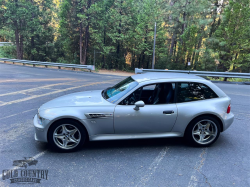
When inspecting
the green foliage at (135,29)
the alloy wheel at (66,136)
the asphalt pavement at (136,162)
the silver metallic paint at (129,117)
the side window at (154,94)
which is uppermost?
the green foliage at (135,29)

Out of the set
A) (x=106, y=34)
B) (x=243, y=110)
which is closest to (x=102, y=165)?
(x=243, y=110)

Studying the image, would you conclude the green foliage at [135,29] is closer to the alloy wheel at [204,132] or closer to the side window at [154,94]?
the alloy wheel at [204,132]

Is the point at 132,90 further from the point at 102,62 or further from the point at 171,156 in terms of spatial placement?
the point at 102,62

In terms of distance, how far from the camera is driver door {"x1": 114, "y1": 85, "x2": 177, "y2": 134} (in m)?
3.35

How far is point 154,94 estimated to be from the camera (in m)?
3.76

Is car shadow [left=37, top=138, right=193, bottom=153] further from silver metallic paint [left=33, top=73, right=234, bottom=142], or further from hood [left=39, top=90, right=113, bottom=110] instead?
hood [left=39, top=90, right=113, bottom=110]

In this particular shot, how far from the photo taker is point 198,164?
3.09m

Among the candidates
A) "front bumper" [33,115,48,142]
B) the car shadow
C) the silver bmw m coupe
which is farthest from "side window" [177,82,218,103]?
"front bumper" [33,115,48,142]

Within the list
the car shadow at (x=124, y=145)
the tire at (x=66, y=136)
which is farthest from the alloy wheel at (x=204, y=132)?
the tire at (x=66, y=136)

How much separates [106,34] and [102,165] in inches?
1117

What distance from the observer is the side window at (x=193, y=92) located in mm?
3639

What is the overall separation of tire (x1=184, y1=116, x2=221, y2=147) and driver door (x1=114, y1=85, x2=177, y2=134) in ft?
1.43

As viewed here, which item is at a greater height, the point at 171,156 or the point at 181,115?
the point at 181,115

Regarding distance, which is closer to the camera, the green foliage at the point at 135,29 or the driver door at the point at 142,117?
the driver door at the point at 142,117
